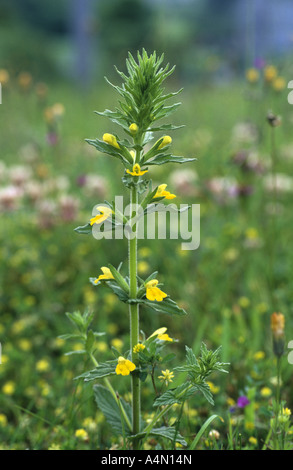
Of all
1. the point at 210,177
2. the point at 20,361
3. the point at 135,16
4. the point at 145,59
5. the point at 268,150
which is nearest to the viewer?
the point at 145,59

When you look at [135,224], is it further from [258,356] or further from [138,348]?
[258,356]

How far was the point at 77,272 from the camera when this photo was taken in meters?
1.56

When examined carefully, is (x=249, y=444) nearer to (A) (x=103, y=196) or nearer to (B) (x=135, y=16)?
(A) (x=103, y=196)

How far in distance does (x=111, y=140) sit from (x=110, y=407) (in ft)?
1.48

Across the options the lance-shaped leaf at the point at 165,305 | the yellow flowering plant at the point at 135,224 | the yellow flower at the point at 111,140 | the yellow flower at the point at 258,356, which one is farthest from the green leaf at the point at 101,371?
the yellow flower at the point at 258,356

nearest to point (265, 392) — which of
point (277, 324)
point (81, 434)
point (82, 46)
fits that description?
point (277, 324)

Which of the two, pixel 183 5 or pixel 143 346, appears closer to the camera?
pixel 143 346

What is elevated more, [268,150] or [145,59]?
[268,150]

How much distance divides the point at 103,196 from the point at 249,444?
3.74 ft

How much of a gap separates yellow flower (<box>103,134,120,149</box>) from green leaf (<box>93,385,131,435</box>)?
16.6 inches

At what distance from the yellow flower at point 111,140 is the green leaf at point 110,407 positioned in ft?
1.38

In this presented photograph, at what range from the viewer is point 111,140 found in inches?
25.4

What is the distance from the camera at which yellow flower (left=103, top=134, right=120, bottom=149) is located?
25.1 inches
